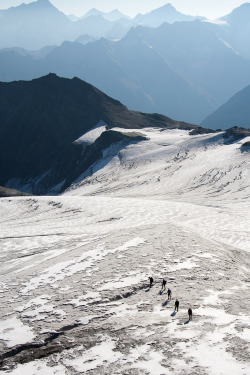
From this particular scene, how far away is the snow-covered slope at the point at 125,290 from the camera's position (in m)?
18.6

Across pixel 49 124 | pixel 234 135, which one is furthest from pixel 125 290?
pixel 49 124

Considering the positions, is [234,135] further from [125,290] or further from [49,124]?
[125,290]

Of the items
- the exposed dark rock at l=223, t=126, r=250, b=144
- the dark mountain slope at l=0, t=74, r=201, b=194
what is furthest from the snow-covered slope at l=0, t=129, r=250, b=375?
the dark mountain slope at l=0, t=74, r=201, b=194

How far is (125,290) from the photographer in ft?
86.2

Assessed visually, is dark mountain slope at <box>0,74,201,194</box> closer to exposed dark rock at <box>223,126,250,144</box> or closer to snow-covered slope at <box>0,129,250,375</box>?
exposed dark rock at <box>223,126,250,144</box>

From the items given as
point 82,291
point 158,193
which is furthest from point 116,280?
point 158,193

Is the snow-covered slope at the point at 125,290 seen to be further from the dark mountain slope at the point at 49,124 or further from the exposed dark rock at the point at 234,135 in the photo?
the dark mountain slope at the point at 49,124

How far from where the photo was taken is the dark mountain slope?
125731 millimetres

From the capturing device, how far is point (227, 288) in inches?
1064

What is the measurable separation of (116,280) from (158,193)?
50.4m

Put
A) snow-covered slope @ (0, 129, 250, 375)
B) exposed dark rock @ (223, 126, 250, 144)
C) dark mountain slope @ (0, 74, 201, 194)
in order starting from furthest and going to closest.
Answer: dark mountain slope @ (0, 74, 201, 194), exposed dark rock @ (223, 126, 250, 144), snow-covered slope @ (0, 129, 250, 375)

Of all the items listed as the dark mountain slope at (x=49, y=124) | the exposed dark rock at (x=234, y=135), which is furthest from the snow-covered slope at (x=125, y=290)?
the dark mountain slope at (x=49, y=124)

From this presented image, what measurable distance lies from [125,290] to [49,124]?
126m

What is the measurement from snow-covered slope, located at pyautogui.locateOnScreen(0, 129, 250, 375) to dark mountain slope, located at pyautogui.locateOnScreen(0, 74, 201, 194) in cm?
6204
